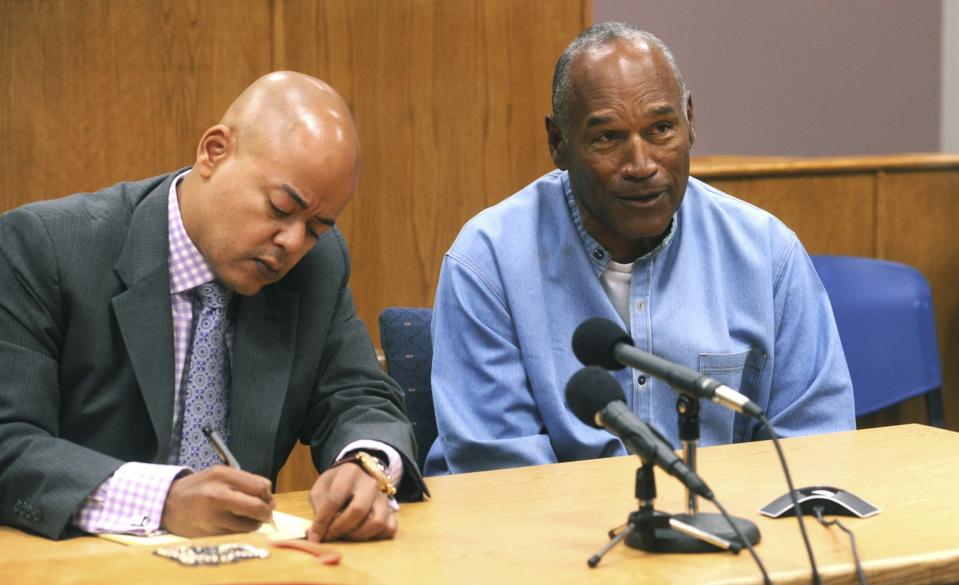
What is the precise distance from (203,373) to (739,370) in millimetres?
1143

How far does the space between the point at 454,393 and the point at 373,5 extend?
176 centimetres

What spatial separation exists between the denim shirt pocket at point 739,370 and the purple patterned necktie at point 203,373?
1026 mm

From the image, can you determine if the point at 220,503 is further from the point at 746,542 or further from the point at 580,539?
the point at 746,542

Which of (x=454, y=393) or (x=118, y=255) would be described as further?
(x=454, y=393)

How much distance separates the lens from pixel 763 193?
433 cm

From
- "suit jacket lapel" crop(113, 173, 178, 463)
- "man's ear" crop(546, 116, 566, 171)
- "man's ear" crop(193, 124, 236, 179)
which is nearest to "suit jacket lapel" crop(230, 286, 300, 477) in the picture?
"suit jacket lapel" crop(113, 173, 178, 463)

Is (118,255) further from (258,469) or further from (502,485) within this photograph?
(502,485)

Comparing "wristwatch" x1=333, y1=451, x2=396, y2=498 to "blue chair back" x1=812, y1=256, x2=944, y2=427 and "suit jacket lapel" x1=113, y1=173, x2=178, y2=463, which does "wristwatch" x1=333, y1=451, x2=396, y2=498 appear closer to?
"suit jacket lapel" x1=113, y1=173, x2=178, y2=463

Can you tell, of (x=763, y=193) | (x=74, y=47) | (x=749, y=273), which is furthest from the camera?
(x=763, y=193)

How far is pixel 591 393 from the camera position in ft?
5.41

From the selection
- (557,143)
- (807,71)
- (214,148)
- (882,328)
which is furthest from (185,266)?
(807,71)

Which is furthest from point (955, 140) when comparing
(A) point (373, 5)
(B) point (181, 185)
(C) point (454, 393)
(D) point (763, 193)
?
(B) point (181, 185)

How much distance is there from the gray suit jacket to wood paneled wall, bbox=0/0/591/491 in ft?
4.74

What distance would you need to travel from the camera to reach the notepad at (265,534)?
1741mm
